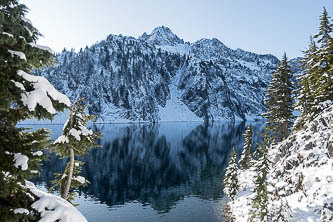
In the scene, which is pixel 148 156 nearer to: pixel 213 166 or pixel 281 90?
pixel 213 166

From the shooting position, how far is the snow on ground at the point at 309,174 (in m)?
22.9

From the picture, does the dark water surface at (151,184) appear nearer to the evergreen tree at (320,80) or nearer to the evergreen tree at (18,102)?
the evergreen tree at (320,80)

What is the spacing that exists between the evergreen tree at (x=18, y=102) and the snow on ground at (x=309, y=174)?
2314 cm

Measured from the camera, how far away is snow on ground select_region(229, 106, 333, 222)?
22.9 m

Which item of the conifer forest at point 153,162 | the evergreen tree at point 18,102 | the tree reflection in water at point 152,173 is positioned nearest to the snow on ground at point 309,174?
the conifer forest at point 153,162

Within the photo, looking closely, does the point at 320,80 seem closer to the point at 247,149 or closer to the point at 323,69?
the point at 323,69

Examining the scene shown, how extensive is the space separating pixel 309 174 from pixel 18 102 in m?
27.8

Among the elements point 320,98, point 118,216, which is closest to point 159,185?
point 118,216

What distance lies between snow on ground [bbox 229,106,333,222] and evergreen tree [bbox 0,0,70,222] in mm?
23143

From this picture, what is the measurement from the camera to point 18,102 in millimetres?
6082

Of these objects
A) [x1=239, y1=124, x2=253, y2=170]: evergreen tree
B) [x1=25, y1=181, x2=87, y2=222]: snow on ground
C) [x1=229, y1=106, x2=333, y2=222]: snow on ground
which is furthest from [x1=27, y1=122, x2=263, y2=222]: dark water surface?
[x1=25, y1=181, x2=87, y2=222]: snow on ground

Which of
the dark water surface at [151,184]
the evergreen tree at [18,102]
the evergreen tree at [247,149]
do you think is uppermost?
the evergreen tree at [18,102]

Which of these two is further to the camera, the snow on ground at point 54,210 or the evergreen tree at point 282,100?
the evergreen tree at point 282,100

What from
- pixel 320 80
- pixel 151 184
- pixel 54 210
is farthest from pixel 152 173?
pixel 54 210
